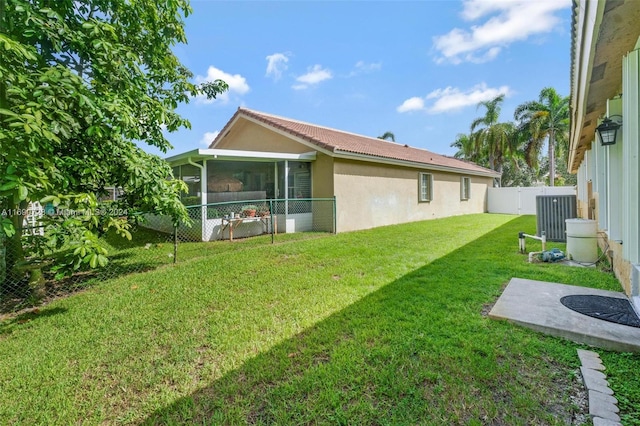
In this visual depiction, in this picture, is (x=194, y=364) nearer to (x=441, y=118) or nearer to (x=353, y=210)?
(x=353, y=210)

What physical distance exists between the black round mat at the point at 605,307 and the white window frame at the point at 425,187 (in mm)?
10844

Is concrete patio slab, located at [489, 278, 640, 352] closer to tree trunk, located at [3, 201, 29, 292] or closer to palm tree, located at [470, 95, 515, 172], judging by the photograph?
tree trunk, located at [3, 201, 29, 292]

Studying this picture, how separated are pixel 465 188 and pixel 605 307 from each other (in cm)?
1671

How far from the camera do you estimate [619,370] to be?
7.75 ft

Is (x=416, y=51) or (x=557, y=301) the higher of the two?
(x=416, y=51)

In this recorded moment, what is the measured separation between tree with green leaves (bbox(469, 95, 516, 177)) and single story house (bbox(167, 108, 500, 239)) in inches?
662

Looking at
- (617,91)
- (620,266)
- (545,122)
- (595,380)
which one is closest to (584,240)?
(620,266)

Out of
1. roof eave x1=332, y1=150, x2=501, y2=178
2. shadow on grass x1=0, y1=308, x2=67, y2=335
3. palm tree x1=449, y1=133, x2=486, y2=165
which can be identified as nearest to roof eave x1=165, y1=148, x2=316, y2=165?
roof eave x1=332, y1=150, x2=501, y2=178

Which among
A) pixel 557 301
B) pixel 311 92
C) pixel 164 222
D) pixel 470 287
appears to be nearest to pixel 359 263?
pixel 470 287

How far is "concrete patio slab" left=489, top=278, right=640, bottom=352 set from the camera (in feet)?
9.03

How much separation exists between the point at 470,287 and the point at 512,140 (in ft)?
89.9

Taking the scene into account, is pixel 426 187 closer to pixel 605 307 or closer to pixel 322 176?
pixel 322 176

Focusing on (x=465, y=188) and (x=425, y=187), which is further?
(x=465, y=188)

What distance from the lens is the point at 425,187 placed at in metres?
15.0
